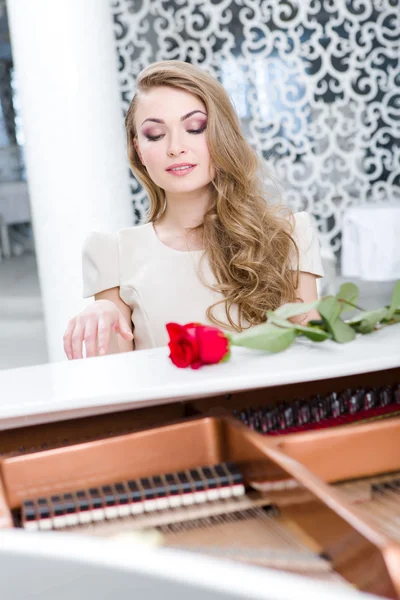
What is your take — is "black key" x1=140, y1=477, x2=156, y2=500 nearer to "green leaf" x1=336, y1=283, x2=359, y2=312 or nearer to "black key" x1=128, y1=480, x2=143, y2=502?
"black key" x1=128, y1=480, x2=143, y2=502

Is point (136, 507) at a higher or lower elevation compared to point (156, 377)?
lower

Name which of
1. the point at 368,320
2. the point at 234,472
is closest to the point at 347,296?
the point at 368,320

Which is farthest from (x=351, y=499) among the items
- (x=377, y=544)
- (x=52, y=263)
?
(x=52, y=263)

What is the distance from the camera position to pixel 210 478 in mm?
1157

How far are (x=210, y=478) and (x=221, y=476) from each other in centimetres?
2

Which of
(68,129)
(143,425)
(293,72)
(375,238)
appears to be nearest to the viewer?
(143,425)

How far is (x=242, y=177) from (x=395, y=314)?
2.67 ft

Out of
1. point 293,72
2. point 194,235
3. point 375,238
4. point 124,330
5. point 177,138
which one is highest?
point 293,72

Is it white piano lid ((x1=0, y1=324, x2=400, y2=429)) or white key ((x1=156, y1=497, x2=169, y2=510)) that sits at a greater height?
white piano lid ((x1=0, y1=324, x2=400, y2=429))

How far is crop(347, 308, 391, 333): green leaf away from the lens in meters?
1.44

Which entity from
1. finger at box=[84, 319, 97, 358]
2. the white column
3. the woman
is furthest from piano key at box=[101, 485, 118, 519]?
the white column

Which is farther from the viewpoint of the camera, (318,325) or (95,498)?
(318,325)

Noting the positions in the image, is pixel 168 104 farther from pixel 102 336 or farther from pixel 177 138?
pixel 102 336

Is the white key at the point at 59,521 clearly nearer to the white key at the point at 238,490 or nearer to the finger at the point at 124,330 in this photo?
the white key at the point at 238,490
